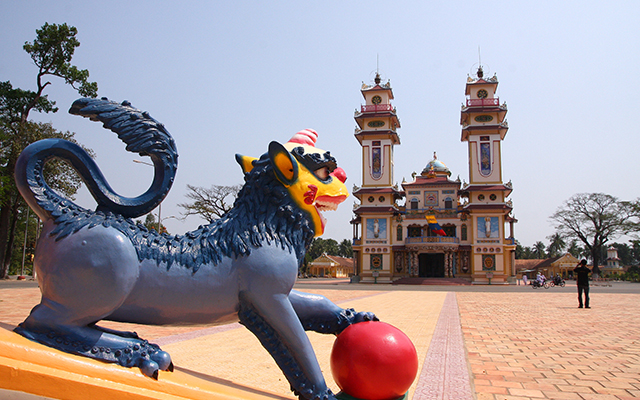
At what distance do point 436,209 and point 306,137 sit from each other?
129 feet

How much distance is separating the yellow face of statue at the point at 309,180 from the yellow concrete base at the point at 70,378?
1.24m

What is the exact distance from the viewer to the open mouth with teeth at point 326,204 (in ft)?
9.67

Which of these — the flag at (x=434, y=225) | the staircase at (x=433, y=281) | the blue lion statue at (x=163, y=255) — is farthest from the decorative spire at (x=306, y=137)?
the flag at (x=434, y=225)

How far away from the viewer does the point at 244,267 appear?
263 centimetres

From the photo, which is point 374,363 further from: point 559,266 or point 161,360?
point 559,266

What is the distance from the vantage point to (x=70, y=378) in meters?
1.97

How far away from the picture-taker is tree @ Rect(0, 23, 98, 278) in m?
20.7

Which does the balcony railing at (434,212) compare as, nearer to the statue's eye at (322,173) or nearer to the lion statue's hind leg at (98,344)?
the statue's eye at (322,173)

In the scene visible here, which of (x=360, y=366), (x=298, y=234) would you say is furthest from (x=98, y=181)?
(x=360, y=366)

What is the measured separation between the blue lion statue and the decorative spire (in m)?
0.05

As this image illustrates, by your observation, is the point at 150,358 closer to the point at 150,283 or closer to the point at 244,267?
the point at 150,283

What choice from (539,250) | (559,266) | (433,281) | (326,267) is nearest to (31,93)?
(433,281)

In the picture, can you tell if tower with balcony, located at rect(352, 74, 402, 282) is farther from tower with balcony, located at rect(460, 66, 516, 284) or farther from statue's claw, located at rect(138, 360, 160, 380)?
statue's claw, located at rect(138, 360, 160, 380)

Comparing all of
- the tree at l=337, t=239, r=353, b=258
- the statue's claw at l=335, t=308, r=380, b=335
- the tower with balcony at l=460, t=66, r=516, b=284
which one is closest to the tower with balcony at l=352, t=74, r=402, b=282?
the tower with balcony at l=460, t=66, r=516, b=284
